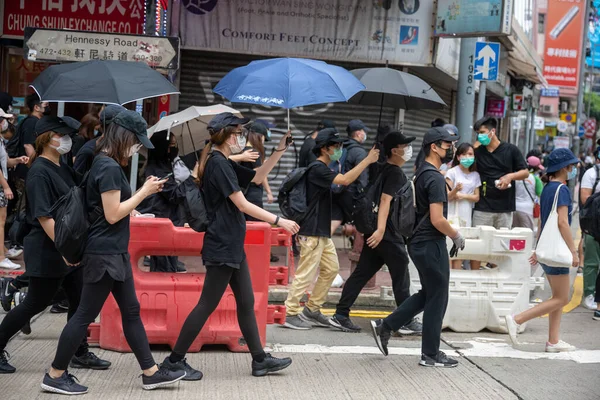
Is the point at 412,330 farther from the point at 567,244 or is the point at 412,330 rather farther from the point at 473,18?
the point at 473,18

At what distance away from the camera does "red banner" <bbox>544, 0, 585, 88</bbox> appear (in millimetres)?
31750

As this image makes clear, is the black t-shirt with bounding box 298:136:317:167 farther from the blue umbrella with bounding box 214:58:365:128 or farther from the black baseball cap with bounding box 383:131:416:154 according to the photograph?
the black baseball cap with bounding box 383:131:416:154

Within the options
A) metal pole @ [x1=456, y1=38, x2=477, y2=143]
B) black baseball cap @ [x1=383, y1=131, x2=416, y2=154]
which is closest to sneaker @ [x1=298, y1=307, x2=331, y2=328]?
black baseball cap @ [x1=383, y1=131, x2=416, y2=154]

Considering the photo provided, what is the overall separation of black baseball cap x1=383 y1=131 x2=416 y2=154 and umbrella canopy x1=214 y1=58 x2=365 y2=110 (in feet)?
1.56

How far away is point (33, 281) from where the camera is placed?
573cm

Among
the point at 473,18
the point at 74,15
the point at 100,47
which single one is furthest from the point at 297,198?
the point at 74,15

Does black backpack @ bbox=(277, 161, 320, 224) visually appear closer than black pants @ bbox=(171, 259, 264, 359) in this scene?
No

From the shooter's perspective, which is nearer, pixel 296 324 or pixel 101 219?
pixel 101 219

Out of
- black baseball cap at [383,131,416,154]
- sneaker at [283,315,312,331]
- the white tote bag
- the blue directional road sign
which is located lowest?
sneaker at [283,315,312,331]

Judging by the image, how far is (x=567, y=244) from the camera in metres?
6.96

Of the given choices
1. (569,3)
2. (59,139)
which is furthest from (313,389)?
(569,3)

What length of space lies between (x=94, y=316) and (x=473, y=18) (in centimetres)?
894

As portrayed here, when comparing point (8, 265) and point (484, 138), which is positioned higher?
point (484, 138)

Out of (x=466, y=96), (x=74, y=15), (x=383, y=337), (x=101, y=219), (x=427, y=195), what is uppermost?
(x=74, y=15)
